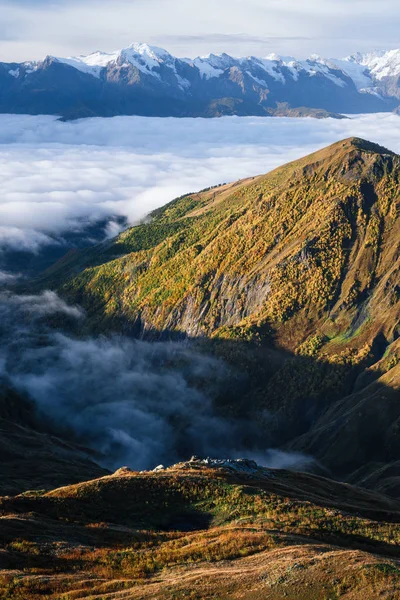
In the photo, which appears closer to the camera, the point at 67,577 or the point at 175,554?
the point at 67,577

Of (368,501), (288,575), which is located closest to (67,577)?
(288,575)

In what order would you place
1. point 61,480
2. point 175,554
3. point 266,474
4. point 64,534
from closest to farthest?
point 175,554, point 64,534, point 266,474, point 61,480

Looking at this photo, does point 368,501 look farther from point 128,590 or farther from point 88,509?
point 128,590

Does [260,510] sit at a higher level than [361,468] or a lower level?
higher

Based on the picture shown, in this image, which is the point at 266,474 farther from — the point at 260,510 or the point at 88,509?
the point at 88,509

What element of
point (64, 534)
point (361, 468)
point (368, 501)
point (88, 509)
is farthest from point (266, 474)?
point (361, 468)

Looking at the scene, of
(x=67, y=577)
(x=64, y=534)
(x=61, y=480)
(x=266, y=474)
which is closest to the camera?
(x=67, y=577)

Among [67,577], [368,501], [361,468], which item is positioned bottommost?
[361,468]
